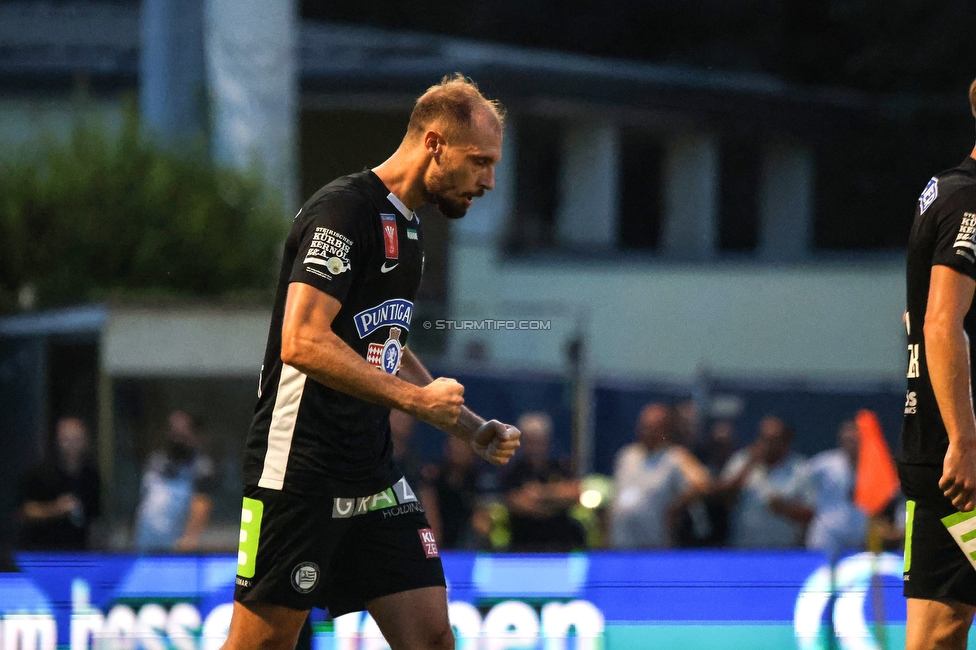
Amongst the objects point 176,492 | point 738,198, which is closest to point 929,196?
point 176,492

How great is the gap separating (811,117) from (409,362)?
20.9 metres

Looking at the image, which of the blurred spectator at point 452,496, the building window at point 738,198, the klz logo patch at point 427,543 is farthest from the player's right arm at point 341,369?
the building window at point 738,198

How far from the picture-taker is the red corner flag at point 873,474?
758 centimetres

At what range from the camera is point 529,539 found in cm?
909

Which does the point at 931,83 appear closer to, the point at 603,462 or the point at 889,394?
the point at 889,394

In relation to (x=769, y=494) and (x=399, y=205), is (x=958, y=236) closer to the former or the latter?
(x=399, y=205)

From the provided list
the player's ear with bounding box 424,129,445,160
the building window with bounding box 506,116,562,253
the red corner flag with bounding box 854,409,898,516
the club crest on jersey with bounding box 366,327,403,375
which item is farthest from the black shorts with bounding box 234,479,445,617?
the building window with bounding box 506,116,562,253

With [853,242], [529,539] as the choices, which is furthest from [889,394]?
[853,242]

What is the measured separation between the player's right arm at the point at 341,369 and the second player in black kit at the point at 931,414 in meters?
1.39

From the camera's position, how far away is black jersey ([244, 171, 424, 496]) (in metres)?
3.98

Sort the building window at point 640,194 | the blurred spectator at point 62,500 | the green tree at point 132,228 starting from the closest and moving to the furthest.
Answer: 1. the blurred spectator at point 62,500
2. the green tree at point 132,228
3. the building window at point 640,194

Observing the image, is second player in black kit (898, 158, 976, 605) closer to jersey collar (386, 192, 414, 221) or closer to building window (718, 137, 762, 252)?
jersey collar (386, 192, 414, 221)

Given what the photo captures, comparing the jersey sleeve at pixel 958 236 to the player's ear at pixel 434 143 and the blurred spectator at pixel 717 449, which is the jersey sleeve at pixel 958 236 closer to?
the player's ear at pixel 434 143

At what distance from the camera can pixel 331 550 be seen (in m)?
4.05
